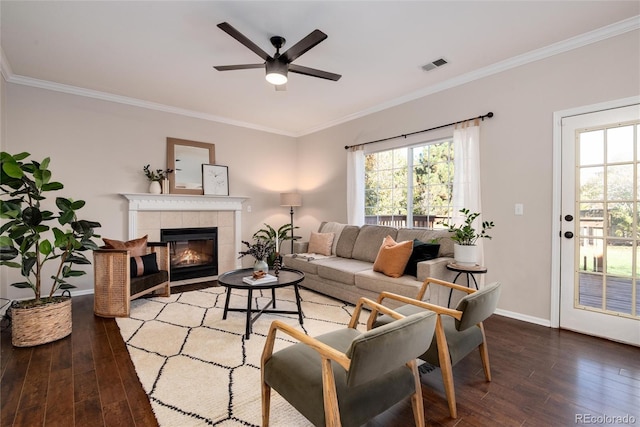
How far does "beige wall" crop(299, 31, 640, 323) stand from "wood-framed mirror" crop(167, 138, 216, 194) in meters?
3.82

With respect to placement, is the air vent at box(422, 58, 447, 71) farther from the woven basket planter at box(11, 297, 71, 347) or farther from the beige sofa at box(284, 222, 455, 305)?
the woven basket planter at box(11, 297, 71, 347)

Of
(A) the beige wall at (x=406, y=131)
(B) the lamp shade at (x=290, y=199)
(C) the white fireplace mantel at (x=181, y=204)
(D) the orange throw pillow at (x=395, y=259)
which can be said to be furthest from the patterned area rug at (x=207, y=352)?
(B) the lamp shade at (x=290, y=199)

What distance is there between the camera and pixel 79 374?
2.15 metres

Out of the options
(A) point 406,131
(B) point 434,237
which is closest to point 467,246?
Result: (B) point 434,237

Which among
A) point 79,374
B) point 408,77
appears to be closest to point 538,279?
point 408,77

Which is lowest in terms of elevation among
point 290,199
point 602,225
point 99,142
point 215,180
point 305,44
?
point 602,225

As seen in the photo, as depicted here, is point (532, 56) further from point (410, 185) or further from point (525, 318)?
point (525, 318)

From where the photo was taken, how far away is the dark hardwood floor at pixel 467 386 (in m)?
1.70

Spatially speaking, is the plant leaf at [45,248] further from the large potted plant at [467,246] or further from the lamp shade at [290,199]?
the large potted plant at [467,246]

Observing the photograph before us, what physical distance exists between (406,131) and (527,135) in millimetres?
1551

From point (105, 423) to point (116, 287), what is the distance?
1.95 meters

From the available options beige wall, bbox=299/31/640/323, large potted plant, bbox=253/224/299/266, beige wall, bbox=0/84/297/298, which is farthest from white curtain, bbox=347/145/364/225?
beige wall, bbox=0/84/297/298

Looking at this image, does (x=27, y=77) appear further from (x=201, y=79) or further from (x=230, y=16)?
(x=230, y=16)

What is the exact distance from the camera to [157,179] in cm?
467
